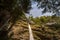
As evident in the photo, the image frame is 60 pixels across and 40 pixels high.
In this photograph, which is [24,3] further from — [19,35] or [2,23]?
[19,35]

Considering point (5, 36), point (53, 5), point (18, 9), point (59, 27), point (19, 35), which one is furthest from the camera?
point (59, 27)

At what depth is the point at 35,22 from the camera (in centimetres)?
1065

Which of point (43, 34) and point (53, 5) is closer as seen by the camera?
point (53, 5)

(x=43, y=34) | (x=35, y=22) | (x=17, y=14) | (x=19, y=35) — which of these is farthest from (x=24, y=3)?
(x=35, y=22)

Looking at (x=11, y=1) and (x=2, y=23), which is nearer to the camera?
(x=11, y=1)

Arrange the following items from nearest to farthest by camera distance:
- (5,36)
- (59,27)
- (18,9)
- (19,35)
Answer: (18,9), (5,36), (19,35), (59,27)

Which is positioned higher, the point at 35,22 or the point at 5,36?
the point at 35,22

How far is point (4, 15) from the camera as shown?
7.21 meters

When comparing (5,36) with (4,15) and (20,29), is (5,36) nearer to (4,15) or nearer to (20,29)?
(4,15)

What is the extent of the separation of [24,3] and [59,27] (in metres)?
3.82

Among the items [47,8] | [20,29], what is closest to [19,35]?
[20,29]

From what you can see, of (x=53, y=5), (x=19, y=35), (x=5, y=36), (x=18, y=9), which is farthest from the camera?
(x=19, y=35)

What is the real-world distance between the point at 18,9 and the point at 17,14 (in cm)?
29

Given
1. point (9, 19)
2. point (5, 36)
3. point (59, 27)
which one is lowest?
point (5, 36)
